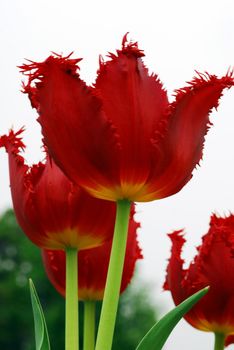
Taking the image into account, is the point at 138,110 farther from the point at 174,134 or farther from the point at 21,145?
the point at 21,145

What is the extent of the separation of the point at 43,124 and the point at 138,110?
9cm

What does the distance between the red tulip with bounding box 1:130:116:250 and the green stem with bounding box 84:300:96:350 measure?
11 centimetres

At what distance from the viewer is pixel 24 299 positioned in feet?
65.5

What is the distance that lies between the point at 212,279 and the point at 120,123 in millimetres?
→ 257

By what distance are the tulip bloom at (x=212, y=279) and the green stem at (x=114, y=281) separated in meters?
0.17

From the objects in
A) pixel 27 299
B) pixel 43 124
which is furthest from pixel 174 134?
pixel 27 299

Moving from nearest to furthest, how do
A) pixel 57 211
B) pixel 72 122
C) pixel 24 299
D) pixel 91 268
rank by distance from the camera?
pixel 72 122 → pixel 57 211 → pixel 91 268 → pixel 24 299

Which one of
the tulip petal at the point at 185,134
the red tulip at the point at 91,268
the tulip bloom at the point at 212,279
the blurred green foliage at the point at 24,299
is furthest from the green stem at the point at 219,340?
the blurred green foliage at the point at 24,299

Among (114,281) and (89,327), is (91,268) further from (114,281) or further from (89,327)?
(114,281)

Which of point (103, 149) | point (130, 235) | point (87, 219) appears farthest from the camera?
point (130, 235)

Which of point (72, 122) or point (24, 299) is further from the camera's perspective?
point (24, 299)

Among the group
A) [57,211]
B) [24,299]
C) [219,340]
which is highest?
[24,299]

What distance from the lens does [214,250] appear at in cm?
112

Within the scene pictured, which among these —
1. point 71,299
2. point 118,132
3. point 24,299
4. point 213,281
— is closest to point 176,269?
point 213,281
